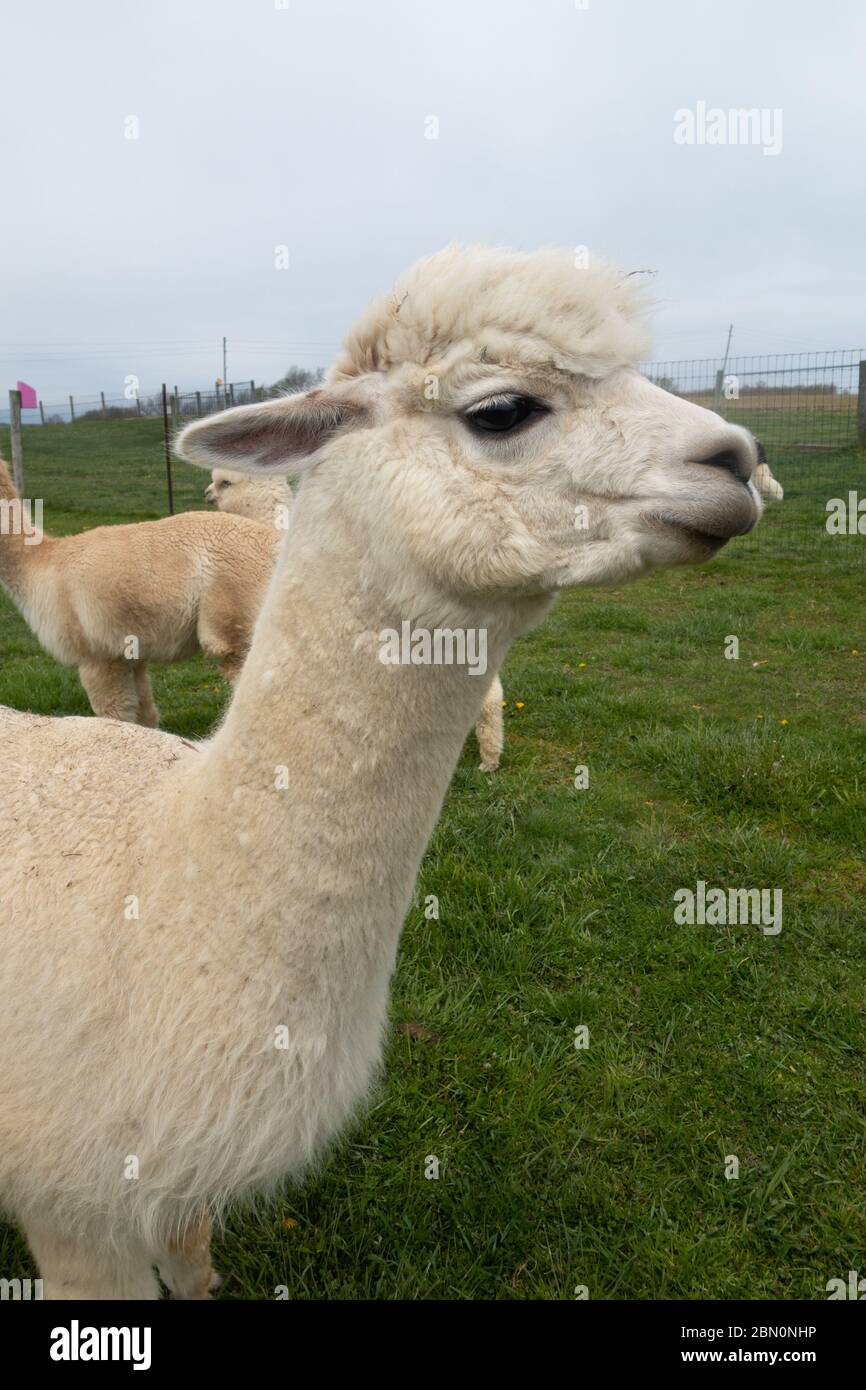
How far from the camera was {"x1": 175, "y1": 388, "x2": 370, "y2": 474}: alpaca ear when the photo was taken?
158cm

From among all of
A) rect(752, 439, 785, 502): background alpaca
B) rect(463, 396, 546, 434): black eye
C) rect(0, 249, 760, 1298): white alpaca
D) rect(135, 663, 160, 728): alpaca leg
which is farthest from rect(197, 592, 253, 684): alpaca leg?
rect(463, 396, 546, 434): black eye

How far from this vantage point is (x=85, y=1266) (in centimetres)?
187

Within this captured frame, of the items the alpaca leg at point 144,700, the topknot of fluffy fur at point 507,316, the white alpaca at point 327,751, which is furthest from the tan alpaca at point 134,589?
the topknot of fluffy fur at point 507,316

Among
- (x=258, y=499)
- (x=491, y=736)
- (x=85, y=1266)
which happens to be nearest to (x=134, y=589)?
(x=258, y=499)

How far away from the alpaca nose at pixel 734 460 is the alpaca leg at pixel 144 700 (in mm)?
4789

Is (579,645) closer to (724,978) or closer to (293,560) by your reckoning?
(724,978)

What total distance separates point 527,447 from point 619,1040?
228cm

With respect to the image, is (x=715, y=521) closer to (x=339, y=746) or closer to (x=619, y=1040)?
Answer: (x=339, y=746)

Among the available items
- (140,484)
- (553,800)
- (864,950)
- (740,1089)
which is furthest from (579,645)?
(140,484)

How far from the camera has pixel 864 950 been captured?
3445mm

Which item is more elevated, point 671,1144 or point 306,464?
point 306,464

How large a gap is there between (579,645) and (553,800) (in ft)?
10.3

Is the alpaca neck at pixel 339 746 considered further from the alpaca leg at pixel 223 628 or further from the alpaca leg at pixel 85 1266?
the alpaca leg at pixel 223 628

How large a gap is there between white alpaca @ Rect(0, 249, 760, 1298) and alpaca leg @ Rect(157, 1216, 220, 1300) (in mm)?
343
